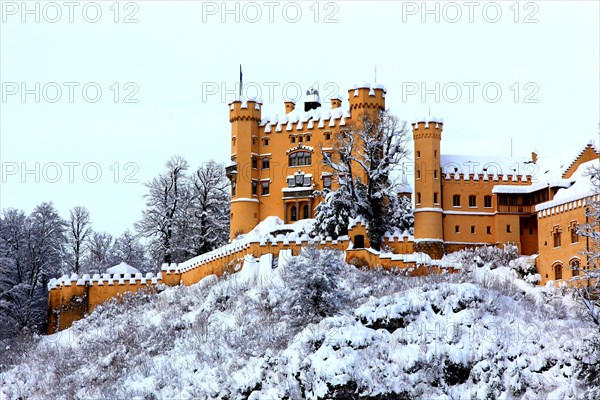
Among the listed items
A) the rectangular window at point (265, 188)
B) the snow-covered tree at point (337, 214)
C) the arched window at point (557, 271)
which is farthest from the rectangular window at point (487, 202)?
the rectangular window at point (265, 188)

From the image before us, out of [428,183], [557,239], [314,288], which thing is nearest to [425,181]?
[428,183]

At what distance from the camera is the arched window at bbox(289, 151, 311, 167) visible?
2670 inches

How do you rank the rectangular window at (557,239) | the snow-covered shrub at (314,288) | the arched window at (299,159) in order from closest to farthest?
the snow-covered shrub at (314,288) → the rectangular window at (557,239) → the arched window at (299,159)

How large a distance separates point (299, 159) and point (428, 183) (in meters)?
11.9

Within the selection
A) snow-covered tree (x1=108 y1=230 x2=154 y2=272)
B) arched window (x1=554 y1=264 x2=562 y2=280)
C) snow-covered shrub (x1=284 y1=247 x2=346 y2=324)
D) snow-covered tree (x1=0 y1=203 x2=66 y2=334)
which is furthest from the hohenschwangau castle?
snow-covered tree (x1=108 y1=230 x2=154 y2=272)

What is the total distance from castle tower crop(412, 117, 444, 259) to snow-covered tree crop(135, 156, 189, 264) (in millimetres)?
20198

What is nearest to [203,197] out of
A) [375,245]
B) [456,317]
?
[375,245]

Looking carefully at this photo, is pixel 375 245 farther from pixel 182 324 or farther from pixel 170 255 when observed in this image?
pixel 170 255

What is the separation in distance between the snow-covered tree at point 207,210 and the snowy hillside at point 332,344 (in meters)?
17.4

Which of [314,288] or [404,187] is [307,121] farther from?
[314,288]

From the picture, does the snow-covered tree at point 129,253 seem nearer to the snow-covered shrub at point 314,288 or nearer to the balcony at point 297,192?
the balcony at point 297,192

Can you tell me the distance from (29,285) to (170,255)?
10.5m

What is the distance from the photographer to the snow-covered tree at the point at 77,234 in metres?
76.5

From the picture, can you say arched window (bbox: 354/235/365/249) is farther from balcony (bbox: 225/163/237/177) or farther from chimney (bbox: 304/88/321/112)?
chimney (bbox: 304/88/321/112)
